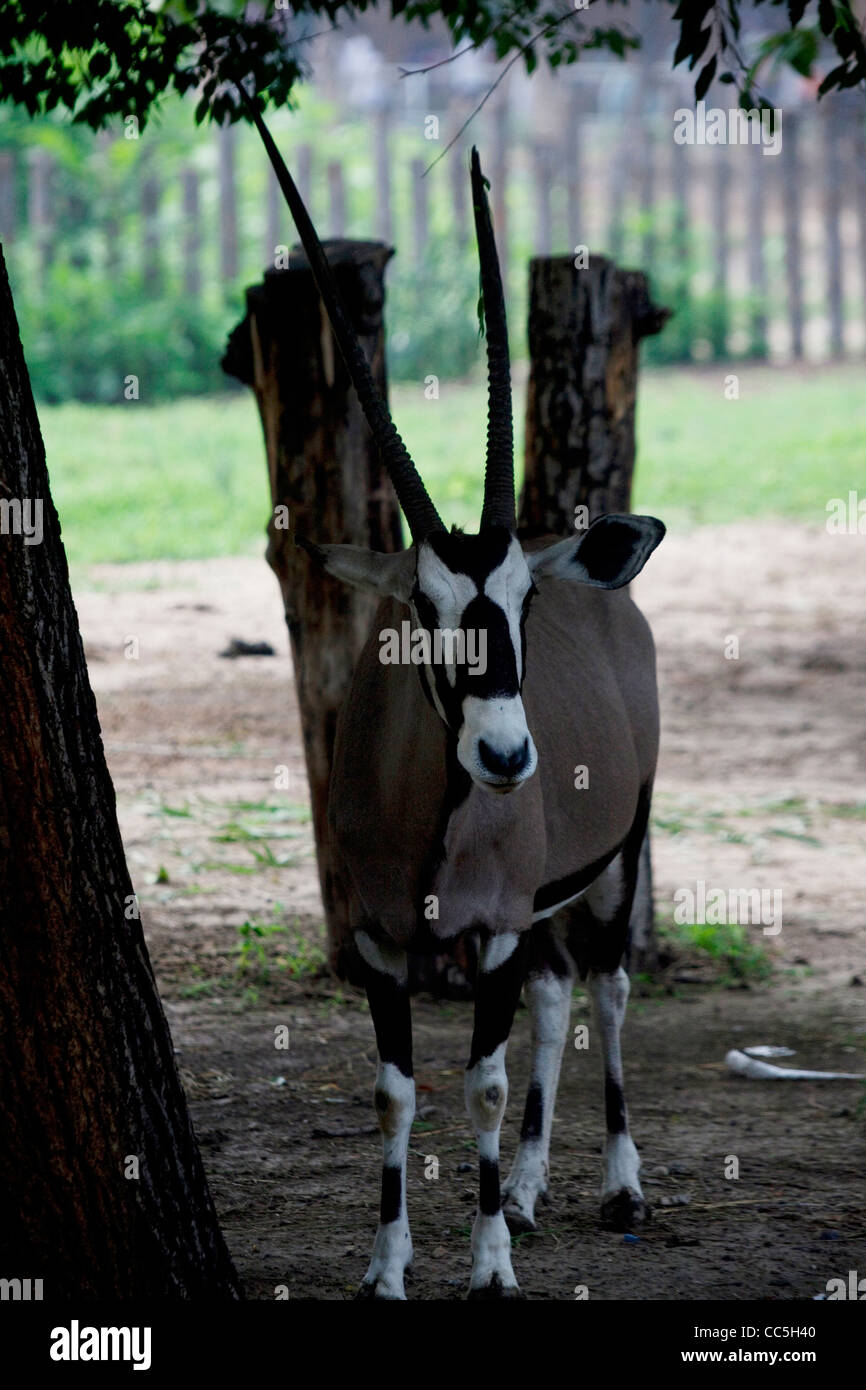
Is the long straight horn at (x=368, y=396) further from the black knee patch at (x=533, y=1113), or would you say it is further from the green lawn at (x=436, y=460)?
the green lawn at (x=436, y=460)

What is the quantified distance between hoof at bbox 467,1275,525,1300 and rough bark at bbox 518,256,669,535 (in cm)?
284

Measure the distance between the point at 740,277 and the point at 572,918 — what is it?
55.6 feet

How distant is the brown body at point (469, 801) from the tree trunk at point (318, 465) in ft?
3.94

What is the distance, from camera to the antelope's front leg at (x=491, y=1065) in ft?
13.3

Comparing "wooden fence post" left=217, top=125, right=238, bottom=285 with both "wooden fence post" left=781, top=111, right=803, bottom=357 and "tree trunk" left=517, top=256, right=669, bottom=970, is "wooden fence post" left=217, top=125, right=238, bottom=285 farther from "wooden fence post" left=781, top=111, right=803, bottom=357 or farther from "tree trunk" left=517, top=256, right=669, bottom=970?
"tree trunk" left=517, top=256, right=669, bottom=970

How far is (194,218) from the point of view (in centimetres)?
1734

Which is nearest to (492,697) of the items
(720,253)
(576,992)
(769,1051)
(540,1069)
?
(540,1069)

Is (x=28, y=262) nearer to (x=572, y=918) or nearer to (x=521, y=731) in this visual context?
(x=572, y=918)

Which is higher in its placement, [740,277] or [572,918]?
[740,277]

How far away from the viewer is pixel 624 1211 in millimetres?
4504

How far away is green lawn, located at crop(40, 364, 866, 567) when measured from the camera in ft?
41.2

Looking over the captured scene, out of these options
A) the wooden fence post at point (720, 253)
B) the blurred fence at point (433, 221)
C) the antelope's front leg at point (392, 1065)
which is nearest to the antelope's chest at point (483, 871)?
the antelope's front leg at point (392, 1065)
